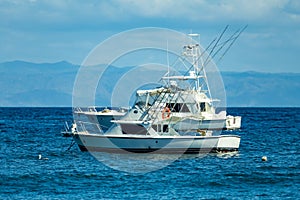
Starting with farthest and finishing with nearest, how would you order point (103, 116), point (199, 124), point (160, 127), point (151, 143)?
1. point (103, 116)
2. point (199, 124)
3. point (160, 127)
4. point (151, 143)

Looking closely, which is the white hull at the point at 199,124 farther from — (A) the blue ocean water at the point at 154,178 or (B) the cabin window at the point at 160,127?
(B) the cabin window at the point at 160,127

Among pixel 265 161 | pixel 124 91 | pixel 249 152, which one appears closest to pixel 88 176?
pixel 265 161

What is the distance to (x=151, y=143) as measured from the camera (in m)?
59.0

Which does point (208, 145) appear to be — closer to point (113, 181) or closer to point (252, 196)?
point (113, 181)

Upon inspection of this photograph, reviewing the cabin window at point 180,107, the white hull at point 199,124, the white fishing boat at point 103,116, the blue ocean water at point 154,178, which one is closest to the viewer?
the blue ocean water at point 154,178

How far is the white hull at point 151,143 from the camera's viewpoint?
193ft

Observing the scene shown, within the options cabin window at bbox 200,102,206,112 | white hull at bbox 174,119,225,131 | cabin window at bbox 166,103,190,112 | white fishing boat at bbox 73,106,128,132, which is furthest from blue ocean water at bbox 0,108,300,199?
white fishing boat at bbox 73,106,128,132

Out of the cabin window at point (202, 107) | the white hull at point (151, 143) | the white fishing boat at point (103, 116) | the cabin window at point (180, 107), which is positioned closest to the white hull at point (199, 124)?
the cabin window at point (180, 107)

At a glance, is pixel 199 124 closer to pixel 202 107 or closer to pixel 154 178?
pixel 202 107

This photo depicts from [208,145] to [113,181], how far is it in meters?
14.7

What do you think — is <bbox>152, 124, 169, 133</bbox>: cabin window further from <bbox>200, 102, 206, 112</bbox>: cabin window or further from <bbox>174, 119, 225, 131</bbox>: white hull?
<bbox>200, 102, 206, 112</bbox>: cabin window

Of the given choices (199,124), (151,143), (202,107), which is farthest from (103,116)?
(151,143)

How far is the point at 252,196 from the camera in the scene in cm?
4225

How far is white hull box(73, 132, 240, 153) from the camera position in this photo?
58.9 metres
